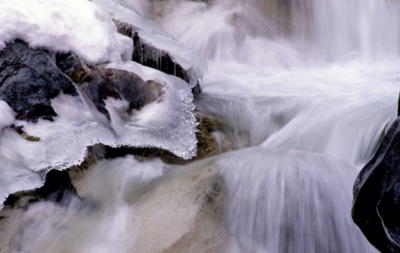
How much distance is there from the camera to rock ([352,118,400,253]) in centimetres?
212

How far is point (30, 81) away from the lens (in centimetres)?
385

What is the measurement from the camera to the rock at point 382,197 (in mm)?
2121

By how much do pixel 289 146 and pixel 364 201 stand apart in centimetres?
208

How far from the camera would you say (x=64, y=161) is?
333cm

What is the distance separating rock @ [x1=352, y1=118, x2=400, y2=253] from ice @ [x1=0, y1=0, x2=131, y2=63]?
2.86 metres

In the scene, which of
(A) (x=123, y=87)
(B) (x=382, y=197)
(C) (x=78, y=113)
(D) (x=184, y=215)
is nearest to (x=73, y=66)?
(A) (x=123, y=87)

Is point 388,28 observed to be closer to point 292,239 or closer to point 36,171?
point 292,239

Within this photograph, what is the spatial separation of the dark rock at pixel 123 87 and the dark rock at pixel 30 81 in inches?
13.3

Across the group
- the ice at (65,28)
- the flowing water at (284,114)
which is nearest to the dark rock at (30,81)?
the ice at (65,28)

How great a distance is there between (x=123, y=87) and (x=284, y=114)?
5.31ft

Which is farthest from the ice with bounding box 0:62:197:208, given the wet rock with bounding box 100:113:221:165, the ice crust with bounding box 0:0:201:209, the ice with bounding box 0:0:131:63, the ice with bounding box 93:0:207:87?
the ice with bounding box 93:0:207:87

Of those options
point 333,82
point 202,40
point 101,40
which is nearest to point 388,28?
point 333,82

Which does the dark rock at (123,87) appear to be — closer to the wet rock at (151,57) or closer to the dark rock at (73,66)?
the dark rock at (73,66)

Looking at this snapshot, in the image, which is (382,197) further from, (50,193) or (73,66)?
(73,66)
